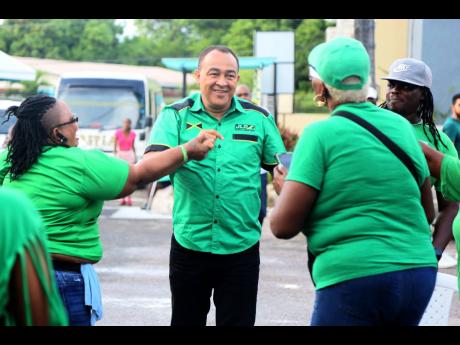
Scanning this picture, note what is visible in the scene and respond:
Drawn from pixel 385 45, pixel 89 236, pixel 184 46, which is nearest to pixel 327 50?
pixel 89 236

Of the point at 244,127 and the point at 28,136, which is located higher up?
the point at 28,136

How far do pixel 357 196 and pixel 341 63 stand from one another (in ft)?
1.67

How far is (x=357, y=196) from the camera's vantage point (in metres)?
3.16

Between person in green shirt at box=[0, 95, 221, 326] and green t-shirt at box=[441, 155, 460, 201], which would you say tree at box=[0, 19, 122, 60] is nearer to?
person in green shirt at box=[0, 95, 221, 326]

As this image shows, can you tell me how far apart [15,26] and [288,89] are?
160ft

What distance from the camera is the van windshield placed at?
20219 mm

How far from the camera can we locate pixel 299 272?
9.13m

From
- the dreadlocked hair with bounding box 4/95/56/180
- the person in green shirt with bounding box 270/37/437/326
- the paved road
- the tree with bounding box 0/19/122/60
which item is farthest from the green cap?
the tree with bounding box 0/19/122/60

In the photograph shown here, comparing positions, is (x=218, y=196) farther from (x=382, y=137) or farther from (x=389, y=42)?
(x=389, y=42)

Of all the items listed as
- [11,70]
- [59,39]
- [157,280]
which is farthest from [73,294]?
[59,39]

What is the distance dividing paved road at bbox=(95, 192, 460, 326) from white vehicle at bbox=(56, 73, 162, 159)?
7.99 meters

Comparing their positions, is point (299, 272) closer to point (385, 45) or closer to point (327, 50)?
point (327, 50)
